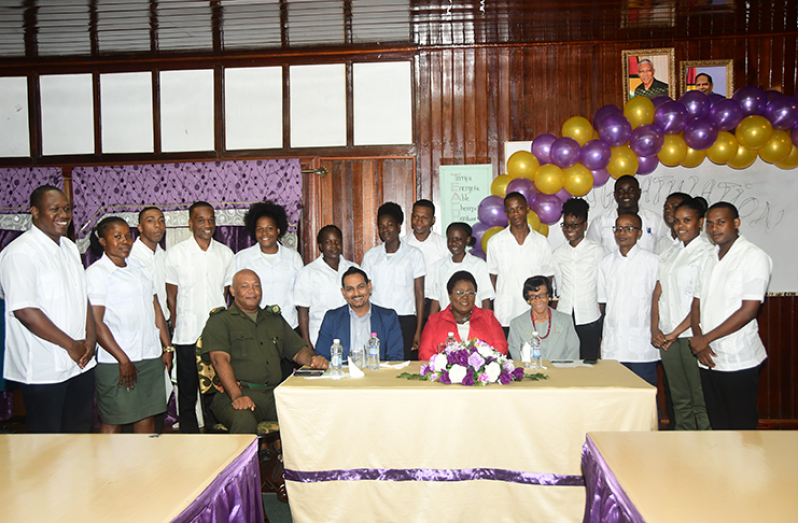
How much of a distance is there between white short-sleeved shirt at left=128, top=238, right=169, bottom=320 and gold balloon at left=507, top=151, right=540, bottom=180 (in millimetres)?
3177

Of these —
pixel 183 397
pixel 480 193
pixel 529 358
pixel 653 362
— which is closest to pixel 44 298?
pixel 183 397

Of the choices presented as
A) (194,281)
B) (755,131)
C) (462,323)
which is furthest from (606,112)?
(194,281)

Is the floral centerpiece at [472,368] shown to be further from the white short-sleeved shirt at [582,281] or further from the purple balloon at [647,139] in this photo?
the purple balloon at [647,139]

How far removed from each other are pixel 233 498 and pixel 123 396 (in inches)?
77.2

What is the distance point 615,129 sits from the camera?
4.47 meters

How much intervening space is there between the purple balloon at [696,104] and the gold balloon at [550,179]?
1236mm

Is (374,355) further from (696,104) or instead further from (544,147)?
(696,104)

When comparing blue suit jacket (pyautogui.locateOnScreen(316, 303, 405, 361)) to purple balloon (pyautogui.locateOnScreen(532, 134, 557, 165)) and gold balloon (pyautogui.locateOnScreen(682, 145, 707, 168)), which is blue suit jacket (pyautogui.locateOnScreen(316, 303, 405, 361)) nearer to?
purple balloon (pyautogui.locateOnScreen(532, 134, 557, 165))

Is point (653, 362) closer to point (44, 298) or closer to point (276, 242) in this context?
point (276, 242)

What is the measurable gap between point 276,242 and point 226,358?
1.43 metres

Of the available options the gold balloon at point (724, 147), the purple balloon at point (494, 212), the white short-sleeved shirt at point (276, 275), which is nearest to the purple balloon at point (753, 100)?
the gold balloon at point (724, 147)

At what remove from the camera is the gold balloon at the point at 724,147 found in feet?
14.9

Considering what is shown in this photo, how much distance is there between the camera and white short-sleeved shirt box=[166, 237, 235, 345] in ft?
14.0

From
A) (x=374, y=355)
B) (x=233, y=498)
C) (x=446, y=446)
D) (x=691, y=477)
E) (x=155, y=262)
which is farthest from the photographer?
(x=155, y=262)
